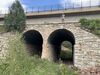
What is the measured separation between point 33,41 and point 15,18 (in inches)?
184

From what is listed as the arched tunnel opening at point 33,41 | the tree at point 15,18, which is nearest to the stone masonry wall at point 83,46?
the tree at point 15,18

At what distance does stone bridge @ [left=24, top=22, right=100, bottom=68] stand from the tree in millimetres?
1038

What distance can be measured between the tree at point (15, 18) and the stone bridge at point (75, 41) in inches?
40.9

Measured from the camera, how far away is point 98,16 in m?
45.9

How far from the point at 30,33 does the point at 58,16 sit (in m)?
6.97

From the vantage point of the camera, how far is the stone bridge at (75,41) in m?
36.8

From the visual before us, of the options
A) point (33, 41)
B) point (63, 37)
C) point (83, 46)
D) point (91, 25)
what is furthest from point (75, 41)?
point (63, 37)

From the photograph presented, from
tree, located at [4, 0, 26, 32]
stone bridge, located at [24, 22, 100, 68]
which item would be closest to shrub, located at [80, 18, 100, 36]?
stone bridge, located at [24, 22, 100, 68]

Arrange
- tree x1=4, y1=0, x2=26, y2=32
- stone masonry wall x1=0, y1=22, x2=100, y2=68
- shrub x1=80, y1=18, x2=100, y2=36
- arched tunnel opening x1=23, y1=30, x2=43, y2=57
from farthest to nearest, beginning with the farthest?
arched tunnel opening x1=23, y1=30, x2=43, y2=57, tree x1=4, y1=0, x2=26, y2=32, shrub x1=80, y1=18, x2=100, y2=36, stone masonry wall x1=0, y1=22, x2=100, y2=68

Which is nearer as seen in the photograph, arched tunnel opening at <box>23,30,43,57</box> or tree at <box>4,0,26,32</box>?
tree at <box>4,0,26,32</box>

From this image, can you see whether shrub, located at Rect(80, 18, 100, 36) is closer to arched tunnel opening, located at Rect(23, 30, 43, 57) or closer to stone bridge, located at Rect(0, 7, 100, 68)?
stone bridge, located at Rect(0, 7, 100, 68)

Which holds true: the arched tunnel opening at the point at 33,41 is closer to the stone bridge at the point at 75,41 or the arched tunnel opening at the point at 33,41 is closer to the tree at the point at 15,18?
the stone bridge at the point at 75,41

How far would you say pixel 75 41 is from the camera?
39.2m

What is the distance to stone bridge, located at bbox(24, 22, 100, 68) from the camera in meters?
36.8
